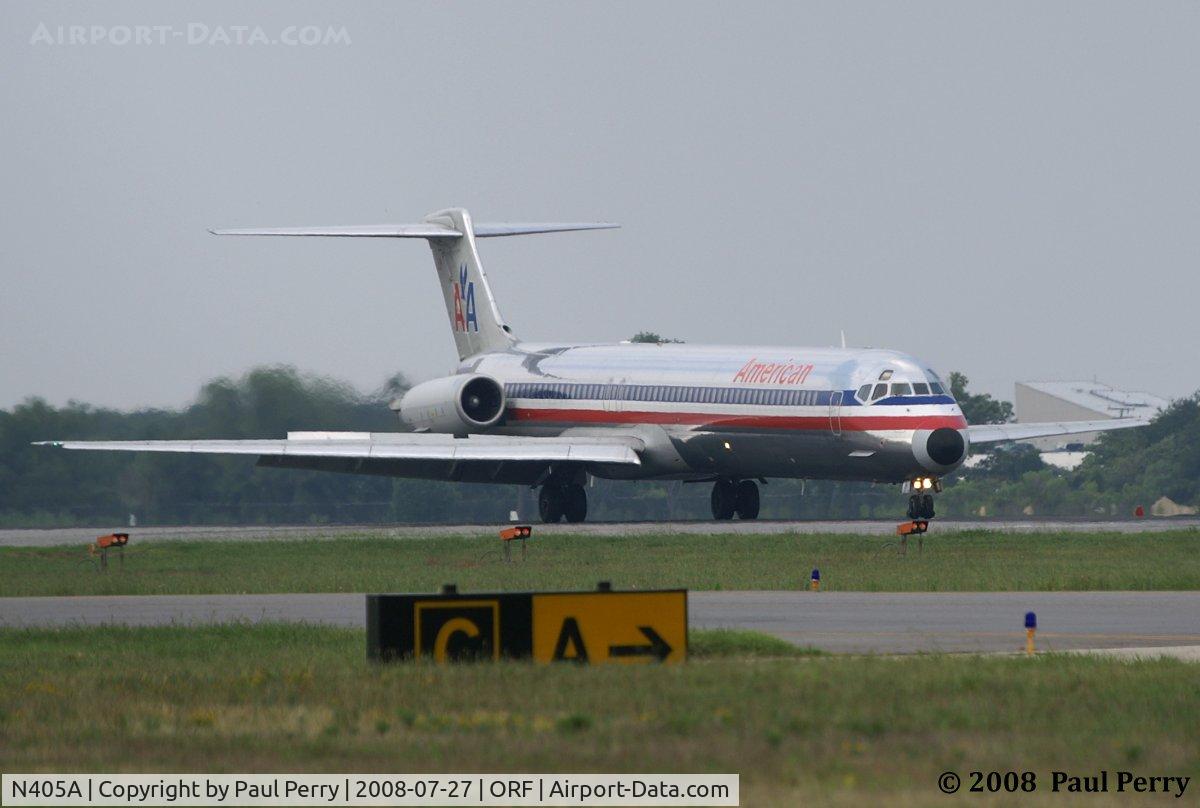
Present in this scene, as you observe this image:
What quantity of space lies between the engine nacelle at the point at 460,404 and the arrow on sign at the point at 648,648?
36151 mm

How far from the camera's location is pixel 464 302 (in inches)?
2387

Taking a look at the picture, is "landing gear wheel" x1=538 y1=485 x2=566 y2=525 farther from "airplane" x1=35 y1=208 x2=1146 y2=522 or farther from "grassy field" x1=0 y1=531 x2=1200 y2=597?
"grassy field" x1=0 y1=531 x2=1200 y2=597

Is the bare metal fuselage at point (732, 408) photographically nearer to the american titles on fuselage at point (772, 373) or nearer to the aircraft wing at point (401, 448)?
the american titles on fuselage at point (772, 373)

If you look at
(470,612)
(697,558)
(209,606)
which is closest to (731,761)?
(470,612)

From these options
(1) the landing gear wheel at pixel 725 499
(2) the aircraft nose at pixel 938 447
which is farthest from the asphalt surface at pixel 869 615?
(1) the landing gear wheel at pixel 725 499

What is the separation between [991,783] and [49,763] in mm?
5872

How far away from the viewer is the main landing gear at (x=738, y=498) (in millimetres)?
52500

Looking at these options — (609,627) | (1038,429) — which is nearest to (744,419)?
(1038,429)

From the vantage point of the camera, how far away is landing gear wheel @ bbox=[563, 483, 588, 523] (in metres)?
52.2

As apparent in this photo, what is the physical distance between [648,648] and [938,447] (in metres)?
26.6

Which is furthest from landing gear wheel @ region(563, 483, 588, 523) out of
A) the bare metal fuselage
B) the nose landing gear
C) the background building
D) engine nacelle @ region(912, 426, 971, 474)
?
the background building

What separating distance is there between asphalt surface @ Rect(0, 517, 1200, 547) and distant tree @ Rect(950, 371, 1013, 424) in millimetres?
37344

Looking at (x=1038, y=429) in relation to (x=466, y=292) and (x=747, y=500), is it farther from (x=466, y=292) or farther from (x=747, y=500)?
(x=466, y=292)

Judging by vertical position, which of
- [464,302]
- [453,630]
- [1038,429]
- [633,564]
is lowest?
[453,630]
